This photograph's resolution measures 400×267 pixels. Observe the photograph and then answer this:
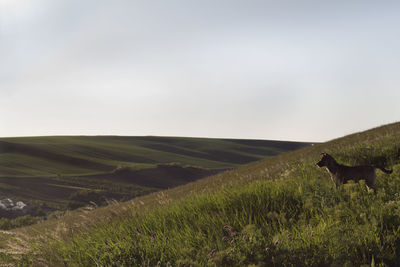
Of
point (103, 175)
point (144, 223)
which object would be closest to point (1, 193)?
point (103, 175)

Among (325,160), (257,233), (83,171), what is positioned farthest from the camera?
(83,171)

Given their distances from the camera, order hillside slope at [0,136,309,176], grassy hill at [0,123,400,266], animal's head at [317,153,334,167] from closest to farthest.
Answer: grassy hill at [0,123,400,266]
animal's head at [317,153,334,167]
hillside slope at [0,136,309,176]

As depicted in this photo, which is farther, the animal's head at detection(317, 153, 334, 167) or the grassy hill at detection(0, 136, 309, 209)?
the grassy hill at detection(0, 136, 309, 209)

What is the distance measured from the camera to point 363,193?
17.4ft

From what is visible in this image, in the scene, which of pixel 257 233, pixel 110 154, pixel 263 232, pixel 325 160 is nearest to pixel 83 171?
pixel 110 154

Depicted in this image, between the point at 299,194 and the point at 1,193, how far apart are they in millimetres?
35568

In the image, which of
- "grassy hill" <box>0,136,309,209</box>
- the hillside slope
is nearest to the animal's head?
"grassy hill" <box>0,136,309,209</box>

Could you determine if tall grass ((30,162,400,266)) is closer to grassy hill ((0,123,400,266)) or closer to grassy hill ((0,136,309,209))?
grassy hill ((0,123,400,266))

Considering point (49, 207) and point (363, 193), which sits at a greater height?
point (363, 193)

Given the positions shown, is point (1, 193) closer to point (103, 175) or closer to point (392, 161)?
point (103, 175)

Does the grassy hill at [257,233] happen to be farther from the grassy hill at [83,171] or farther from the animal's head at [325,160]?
the grassy hill at [83,171]

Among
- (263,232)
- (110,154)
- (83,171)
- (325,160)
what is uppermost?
Answer: (325,160)

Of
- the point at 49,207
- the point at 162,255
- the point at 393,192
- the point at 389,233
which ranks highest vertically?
the point at 393,192

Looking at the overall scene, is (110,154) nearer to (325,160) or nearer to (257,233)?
(325,160)
